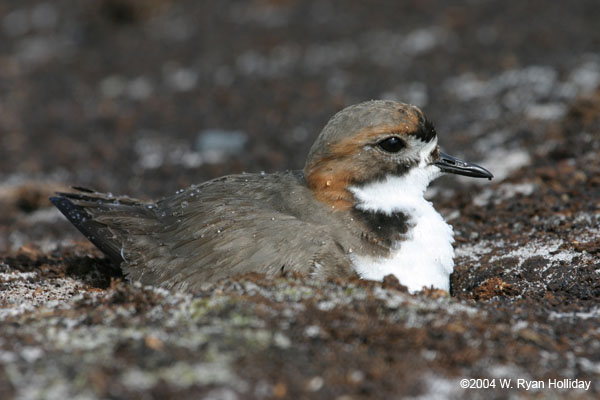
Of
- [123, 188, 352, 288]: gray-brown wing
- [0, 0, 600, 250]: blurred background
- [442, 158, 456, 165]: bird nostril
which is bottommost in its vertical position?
[123, 188, 352, 288]: gray-brown wing

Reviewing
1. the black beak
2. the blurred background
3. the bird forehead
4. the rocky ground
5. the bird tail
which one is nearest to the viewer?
the rocky ground

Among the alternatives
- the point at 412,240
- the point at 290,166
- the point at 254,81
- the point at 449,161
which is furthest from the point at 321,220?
the point at 254,81

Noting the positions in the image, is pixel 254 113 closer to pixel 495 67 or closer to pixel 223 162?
pixel 223 162

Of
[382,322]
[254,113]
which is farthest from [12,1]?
[382,322]

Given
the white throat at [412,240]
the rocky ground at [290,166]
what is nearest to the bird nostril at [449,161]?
the white throat at [412,240]

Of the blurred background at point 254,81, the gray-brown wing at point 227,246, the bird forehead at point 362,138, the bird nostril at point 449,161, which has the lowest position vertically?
the gray-brown wing at point 227,246

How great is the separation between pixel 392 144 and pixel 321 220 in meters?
0.72

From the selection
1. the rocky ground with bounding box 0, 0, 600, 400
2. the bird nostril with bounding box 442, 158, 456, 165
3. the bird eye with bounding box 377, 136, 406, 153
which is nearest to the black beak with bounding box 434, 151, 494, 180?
the bird nostril with bounding box 442, 158, 456, 165

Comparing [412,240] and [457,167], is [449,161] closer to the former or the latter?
[457,167]

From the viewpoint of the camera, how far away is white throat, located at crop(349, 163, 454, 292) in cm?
437

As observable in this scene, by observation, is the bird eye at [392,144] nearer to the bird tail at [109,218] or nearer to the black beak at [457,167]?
the black beak at [457,167]

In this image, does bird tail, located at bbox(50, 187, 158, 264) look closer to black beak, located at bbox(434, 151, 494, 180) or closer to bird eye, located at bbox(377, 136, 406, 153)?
bird eye, located at bbox(377, 136, 406, 153)

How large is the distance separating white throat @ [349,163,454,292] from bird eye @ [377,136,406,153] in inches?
7.6

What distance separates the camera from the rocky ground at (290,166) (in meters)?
3.25
